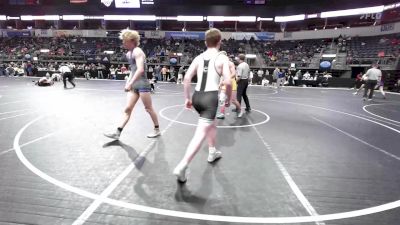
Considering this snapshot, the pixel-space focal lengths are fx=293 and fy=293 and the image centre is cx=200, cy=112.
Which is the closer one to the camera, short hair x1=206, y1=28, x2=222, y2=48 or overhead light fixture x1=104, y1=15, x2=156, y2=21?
short hair x1=206, y1=28, x2=222, y2=48

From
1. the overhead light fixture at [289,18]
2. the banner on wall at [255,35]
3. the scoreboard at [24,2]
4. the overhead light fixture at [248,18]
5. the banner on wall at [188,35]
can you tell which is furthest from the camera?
the overhead light fixture at [248,18]

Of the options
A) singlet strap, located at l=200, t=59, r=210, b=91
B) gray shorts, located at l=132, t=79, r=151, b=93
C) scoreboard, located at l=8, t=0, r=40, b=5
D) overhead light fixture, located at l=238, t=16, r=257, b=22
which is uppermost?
scoreboard, located at l=8, t=0, r=40, b=5

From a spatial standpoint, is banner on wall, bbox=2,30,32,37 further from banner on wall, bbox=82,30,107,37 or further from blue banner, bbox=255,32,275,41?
blue banner, bbox=255,32,275,41

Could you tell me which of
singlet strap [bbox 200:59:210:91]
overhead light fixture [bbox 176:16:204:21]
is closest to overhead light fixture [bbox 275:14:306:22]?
overhead light fixture [bbox 176:16:204:21]

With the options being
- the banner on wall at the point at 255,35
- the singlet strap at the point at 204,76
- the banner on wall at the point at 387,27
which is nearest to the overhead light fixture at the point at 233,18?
the banner on wall at the point at 255,35

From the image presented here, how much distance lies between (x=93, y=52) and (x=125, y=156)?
3786cm

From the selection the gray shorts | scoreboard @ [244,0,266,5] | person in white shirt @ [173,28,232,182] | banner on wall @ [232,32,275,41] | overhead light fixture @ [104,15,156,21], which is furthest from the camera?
overhead light fixture @ [104,15,156,21]

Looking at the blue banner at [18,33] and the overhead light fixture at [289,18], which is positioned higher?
the overhead light fixture at [289,18]

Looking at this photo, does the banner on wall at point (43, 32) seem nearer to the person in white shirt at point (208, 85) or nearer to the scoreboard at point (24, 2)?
the scoreboard at point (24, 2)

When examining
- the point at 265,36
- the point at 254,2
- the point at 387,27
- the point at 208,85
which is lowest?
the point at 208,85

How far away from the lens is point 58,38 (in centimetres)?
4381

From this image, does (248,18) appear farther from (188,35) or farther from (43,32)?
(43,32)

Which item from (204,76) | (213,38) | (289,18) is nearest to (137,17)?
(289,18)

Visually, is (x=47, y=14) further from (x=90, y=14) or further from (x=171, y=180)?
(x=171, y=180)
